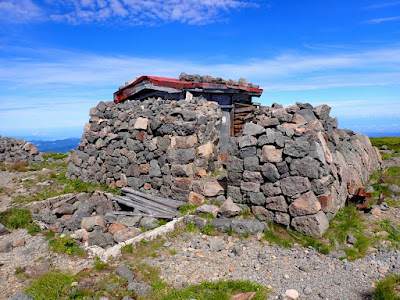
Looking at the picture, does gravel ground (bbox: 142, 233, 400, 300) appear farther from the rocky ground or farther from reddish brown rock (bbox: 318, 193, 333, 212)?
reddish brown rock (bbox: 318, 193, 333, 212)

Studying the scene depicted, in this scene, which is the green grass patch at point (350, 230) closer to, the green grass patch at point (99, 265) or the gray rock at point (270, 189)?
the gray rock at point (270, 189)

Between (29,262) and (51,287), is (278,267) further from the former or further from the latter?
(29,262)

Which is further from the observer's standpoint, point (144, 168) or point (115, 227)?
point (144, 168)

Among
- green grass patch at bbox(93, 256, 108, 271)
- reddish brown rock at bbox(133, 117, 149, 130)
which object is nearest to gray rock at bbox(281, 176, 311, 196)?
green grass patch at bbox(93, 256, 108, 271)

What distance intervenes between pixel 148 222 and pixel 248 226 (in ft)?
9.80

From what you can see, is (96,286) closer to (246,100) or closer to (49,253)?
(49,253)

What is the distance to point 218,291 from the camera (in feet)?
15.2

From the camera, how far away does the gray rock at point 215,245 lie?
6234 millimetres

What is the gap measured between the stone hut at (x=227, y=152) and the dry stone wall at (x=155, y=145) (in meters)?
0.04

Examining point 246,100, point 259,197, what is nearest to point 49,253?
point 259,197

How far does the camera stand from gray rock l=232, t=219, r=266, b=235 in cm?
679

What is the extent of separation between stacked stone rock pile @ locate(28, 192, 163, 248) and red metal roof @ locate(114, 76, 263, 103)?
4987 mm

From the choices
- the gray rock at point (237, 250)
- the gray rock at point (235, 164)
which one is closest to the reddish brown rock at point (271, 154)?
the gray rock at point (235, 164)

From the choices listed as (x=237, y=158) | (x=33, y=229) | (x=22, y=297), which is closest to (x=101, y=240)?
(x=33, y=229)
